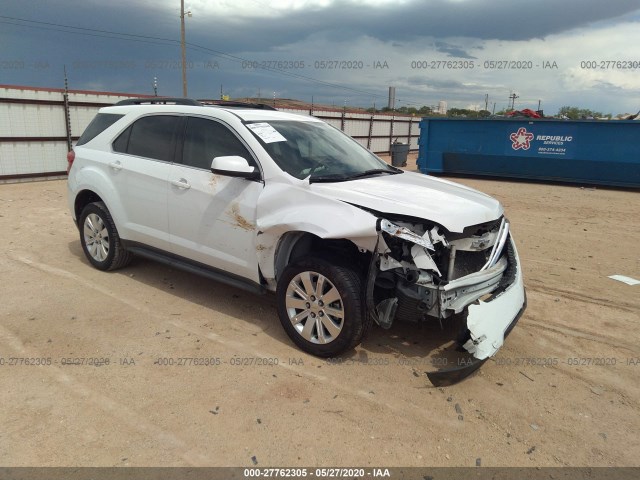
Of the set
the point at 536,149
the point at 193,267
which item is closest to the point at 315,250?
the point at 193,267

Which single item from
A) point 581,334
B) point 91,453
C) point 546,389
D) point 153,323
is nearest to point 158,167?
point 153,323

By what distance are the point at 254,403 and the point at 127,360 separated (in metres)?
1.11

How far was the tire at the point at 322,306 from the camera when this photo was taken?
3295 millimetres

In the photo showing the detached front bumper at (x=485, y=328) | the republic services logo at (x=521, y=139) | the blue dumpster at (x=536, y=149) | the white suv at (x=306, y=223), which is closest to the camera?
the detached front bumper at (x=485, y=328)

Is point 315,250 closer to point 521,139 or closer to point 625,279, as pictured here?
point 625,279

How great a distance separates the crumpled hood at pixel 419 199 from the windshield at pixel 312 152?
0.24 m

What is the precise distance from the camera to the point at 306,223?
3398mm

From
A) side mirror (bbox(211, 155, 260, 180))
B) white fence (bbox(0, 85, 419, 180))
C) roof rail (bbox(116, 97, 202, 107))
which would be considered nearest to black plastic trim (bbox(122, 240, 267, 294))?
side mirror (bbox(211, 155, 260, 180))

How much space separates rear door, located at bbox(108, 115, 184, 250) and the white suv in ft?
0.05

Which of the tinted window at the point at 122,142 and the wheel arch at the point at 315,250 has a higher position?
the tinted window at the point at 122,142

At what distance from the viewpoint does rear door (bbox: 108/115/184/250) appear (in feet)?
14.6

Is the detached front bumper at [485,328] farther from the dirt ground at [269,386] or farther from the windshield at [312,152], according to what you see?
the windshield at [312,152]

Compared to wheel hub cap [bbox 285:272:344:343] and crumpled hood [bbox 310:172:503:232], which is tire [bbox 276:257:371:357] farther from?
crumpled hood [bbox 310:172:503:232]

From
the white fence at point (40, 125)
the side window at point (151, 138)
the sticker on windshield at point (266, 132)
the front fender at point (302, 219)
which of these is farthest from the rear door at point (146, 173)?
the white fence at point (40, 125)
